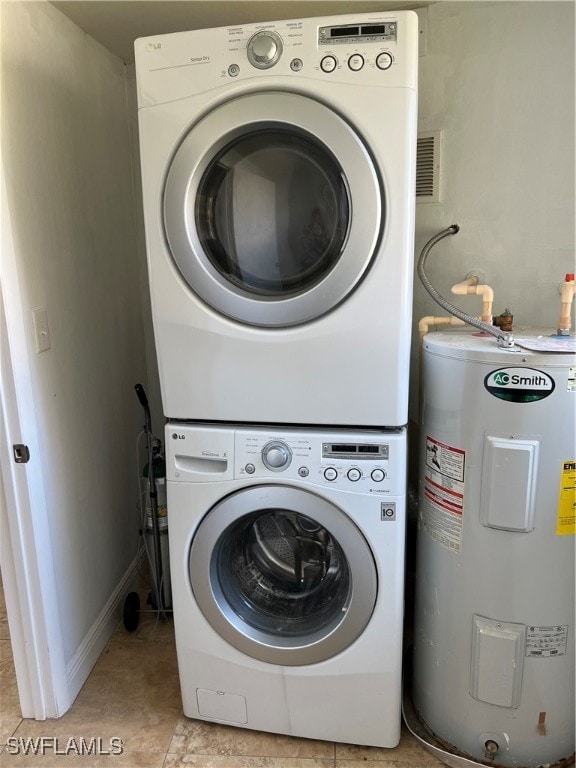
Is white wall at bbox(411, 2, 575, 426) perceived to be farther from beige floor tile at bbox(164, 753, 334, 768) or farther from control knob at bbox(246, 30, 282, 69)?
beige floor tile at bbox(164, 753, 334, 768)

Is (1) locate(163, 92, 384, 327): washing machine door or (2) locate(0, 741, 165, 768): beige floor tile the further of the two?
(2) locate(0, 741, 165, 768): beige floor tile

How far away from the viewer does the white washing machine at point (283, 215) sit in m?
1.21

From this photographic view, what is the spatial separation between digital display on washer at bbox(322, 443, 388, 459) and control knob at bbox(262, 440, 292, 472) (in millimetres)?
92

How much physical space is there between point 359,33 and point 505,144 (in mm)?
760

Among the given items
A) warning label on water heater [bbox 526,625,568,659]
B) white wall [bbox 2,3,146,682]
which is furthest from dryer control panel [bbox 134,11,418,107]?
warning label on water heater [bbox 526,625,568,659]

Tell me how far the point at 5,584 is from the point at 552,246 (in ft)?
6.34

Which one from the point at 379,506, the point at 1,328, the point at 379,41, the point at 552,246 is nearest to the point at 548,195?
the point at 552,246

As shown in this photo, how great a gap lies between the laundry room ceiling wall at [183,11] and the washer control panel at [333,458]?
128cm

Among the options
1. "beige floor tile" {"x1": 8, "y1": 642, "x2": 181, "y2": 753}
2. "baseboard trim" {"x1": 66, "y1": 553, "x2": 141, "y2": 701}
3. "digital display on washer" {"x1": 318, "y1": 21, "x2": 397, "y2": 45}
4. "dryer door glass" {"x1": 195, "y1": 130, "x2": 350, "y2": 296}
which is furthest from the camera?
"baseboard trim" {"x1": 66, "y1": 553, "x2": 141, "y2": 701}

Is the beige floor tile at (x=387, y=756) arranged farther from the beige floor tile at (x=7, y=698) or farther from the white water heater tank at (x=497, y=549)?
the beige floor tile at (x=7, y=698)

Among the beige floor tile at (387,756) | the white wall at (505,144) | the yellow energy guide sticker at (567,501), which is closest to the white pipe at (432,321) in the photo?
the white wall at (505,144)

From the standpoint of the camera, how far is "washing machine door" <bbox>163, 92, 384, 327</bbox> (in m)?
1.23

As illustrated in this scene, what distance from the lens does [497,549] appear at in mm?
1341

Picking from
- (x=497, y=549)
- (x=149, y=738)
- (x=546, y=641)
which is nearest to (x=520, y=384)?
(x=497, y=549)
